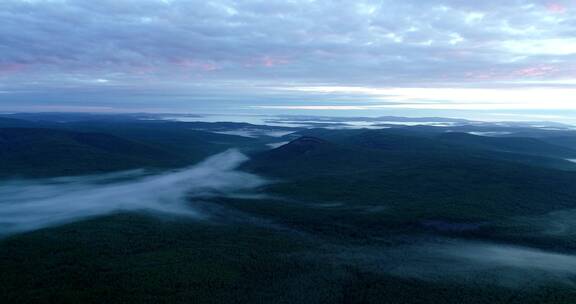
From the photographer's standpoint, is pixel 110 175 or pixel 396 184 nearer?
pixel 396 184

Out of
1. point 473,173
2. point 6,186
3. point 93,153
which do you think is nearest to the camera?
point 6,186

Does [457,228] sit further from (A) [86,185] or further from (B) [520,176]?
(A) [86,185]

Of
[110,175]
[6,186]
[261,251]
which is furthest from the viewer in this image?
[110,175]

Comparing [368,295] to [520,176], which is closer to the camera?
[368,295]

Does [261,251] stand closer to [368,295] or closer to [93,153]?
[368,295]

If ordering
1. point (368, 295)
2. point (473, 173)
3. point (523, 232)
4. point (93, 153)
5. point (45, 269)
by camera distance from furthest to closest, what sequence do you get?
1. point (93, 153)
2. point (473, 173)
3. point (523, 232)
4. point (45, 269)
5. point (368, 295)

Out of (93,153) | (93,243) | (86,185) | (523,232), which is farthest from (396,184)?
(93,153)

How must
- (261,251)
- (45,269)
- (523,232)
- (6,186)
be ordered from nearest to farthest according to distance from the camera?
(45,269) → (261,251) → (523,232) → (6,186)

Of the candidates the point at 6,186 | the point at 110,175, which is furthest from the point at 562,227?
the point at 6,186
